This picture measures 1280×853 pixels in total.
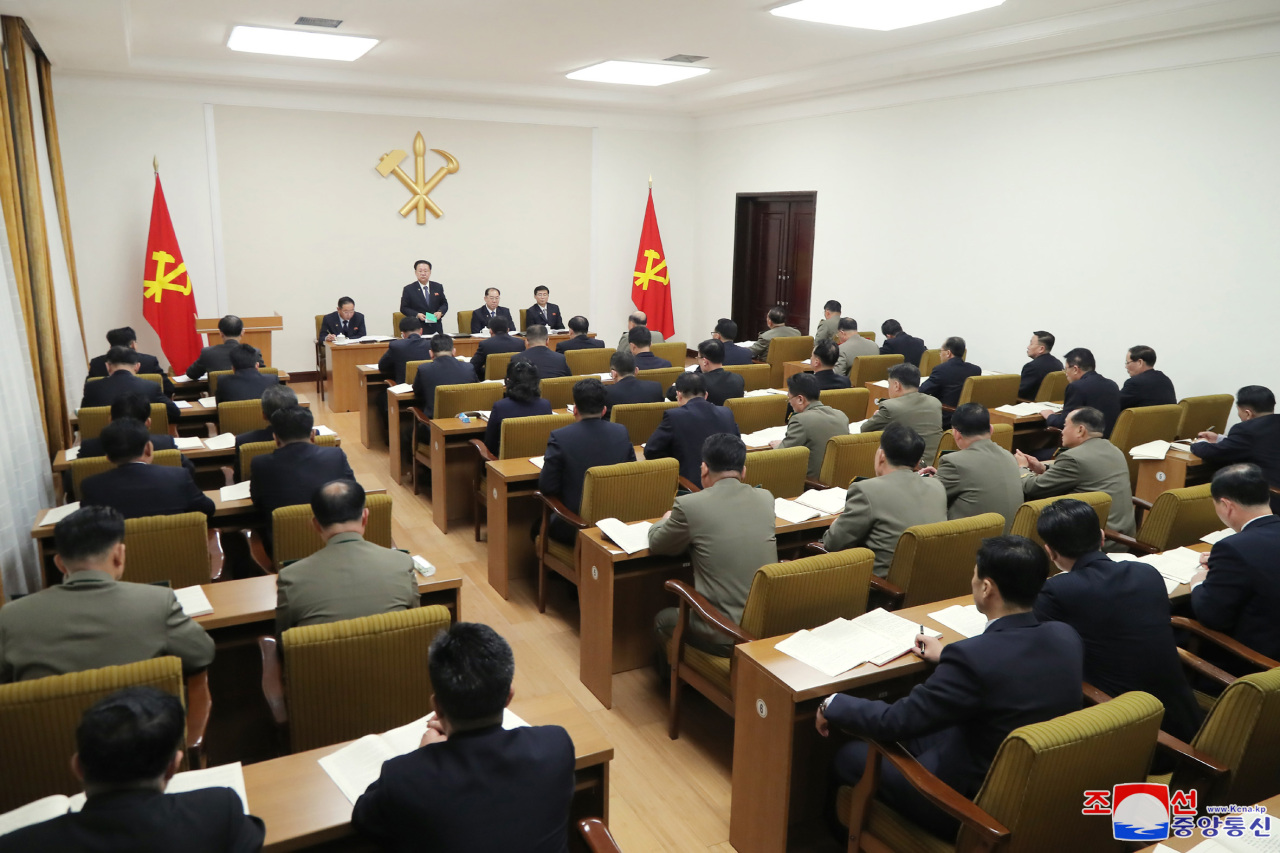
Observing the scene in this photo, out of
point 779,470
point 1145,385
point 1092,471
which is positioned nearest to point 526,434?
point 779,470

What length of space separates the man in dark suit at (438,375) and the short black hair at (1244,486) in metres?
4.57

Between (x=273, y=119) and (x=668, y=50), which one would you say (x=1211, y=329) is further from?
(x=273, y=119)

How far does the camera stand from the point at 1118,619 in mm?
2547

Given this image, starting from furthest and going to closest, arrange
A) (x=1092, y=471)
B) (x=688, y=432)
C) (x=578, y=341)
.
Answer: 1. (x=578, y=341)
2. (x=688, y=432)
3. (x=1092, y=471)

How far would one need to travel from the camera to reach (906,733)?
220 centimetres

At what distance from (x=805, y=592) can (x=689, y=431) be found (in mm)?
1847

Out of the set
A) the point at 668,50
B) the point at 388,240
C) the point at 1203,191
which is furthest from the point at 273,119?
the point at 1203,191

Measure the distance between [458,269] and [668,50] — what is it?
454cm

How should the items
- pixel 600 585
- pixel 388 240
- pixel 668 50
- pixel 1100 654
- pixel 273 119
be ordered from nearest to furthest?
pixel 1100 654 → pixel 600 585 → pixel 668 50 → pixel 273 119 → pixel 388 240

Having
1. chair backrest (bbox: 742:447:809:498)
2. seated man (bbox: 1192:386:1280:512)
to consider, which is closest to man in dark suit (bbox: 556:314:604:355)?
chair backrest (bbox: 742:447:809:498)

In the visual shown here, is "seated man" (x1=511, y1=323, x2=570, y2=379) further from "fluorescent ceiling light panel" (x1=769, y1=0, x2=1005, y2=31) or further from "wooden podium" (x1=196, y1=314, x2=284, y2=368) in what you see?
"wooden podium" (x1=196, y1=314, x2=284, y2=368)

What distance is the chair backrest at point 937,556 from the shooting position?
318 centimetres

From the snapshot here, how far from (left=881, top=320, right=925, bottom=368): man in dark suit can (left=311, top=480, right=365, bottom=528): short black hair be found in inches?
262

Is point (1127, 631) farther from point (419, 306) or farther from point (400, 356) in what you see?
point (419, 306)
